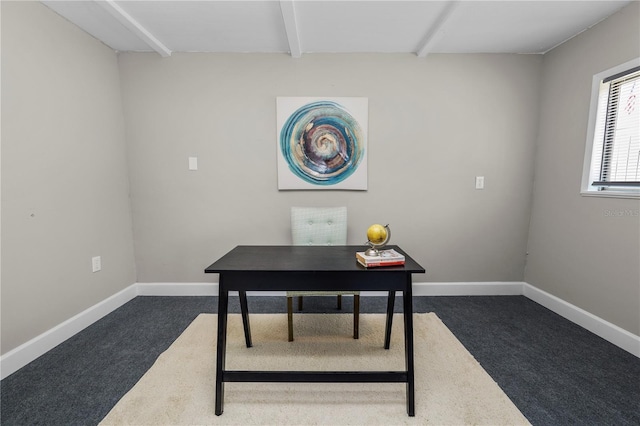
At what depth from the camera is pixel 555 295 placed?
7.91 ft

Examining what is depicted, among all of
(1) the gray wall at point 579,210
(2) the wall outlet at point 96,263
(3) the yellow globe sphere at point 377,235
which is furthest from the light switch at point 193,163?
(1) the gray wall at point 579,210

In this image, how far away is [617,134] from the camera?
2002 mm

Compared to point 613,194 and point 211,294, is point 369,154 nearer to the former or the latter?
point 613,194

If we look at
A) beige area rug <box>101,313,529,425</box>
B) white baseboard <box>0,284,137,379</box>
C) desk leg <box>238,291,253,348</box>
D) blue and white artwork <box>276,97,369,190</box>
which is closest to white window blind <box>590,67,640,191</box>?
beige area rug <box>101,313,529,425</box>

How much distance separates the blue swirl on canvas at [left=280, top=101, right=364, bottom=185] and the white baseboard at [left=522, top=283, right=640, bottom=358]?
81.8 inches

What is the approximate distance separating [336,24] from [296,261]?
1.79 meters

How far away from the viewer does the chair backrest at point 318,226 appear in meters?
2.25

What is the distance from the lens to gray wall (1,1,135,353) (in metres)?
1.67

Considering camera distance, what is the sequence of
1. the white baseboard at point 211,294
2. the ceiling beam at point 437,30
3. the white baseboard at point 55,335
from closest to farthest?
the white baseboard at point 55,335, the white baseboard at point 211,294, the ceiling beam at point 437,30

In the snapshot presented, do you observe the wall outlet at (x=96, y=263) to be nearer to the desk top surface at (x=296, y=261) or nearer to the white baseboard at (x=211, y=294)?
the white baseboard at (x=211, y=294)

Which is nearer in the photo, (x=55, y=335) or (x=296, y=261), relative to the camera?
(x=296, y=261)

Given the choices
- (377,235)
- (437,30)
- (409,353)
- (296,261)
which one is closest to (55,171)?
(296,261)

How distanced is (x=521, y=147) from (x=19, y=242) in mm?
3959

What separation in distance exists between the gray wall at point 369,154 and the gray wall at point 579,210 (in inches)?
5.9
